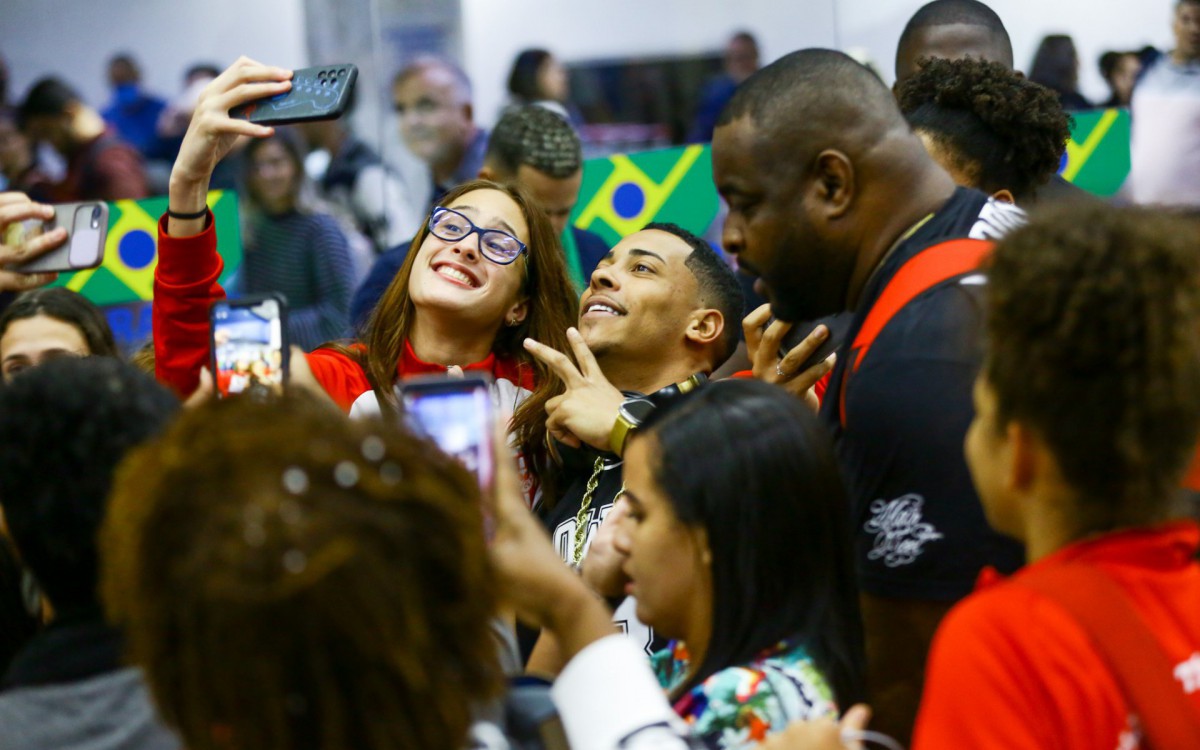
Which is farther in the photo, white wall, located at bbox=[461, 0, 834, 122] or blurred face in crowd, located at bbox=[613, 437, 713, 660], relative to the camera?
white wall, located at bbox=[461, 0, 834, 122]

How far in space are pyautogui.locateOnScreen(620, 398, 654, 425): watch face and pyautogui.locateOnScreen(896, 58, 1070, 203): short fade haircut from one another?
3.55 ft

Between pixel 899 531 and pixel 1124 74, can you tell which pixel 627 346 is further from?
pixel 1124 74

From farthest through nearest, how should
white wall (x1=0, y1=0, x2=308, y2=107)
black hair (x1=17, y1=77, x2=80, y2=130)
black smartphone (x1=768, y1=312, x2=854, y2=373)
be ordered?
1. white wall (x1=0, y1=0, x2=308, y2=107)
2. black hair (x1=17, y1=77, x2=80, y2=130)
3. black smartphone (x1=768, y1=312, x2=854, y2=373)

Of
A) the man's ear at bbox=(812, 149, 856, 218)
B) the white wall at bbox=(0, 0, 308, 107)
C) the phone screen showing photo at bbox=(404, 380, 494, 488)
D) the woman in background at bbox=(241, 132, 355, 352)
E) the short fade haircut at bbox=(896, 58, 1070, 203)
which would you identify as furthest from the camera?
the white wall at bbox=(0, 0, 308, 107)

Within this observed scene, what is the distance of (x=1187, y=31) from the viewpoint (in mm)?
5047

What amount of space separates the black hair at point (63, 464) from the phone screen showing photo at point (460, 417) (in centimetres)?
32

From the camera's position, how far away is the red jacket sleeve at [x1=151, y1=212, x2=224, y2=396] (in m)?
2.88

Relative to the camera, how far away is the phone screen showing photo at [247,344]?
2301 millimetres

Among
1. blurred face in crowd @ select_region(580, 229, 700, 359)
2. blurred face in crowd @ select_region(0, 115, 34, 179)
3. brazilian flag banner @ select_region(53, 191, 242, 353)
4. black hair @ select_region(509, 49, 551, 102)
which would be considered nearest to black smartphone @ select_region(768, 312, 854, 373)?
blurred face in crowd @ select_region(580, 229, 700, 359)

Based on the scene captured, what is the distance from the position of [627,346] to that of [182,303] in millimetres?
1014

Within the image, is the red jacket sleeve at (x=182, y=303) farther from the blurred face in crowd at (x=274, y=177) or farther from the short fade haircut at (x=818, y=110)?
the blurred face in crowd at (x=274, y=177)

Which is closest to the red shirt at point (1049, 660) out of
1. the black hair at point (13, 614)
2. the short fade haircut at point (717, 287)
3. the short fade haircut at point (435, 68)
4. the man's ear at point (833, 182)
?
the man's ear at point (833, 182)

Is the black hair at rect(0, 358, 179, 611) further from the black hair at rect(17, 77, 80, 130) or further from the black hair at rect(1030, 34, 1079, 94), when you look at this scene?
the black hair at rect(17, 77, 80, 130)

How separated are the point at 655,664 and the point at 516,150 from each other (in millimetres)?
2794
